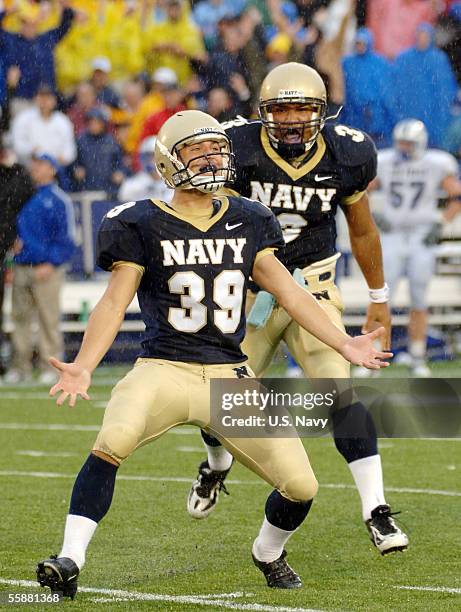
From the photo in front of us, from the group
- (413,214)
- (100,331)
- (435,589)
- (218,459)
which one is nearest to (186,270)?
(100,331)

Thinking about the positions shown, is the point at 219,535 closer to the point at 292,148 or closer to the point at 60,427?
the point at 292,148

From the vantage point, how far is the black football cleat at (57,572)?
399 centimetres

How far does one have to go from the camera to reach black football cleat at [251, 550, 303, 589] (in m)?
4.50

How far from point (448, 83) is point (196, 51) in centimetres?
250

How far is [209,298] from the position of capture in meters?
4.41

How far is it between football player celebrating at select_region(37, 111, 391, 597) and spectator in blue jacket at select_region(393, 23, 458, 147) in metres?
8.42

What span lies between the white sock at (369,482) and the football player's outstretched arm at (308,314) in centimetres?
64

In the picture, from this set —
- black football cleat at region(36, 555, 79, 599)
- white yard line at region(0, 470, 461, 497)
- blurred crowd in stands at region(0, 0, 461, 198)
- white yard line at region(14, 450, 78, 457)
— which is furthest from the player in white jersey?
black football cleat at region(36, 555, 79, 599)

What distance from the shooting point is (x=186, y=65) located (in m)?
13.5

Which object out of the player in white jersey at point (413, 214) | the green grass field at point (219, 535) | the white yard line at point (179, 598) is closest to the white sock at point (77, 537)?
the green grass field at point (219, 535)

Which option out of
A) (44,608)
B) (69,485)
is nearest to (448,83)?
(69,485)

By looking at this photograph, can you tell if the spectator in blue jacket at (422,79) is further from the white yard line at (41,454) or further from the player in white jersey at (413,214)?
the white yard line at (41,454)

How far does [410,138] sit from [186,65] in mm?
3146

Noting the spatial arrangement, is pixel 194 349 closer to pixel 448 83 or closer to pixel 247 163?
pixel 247 163
